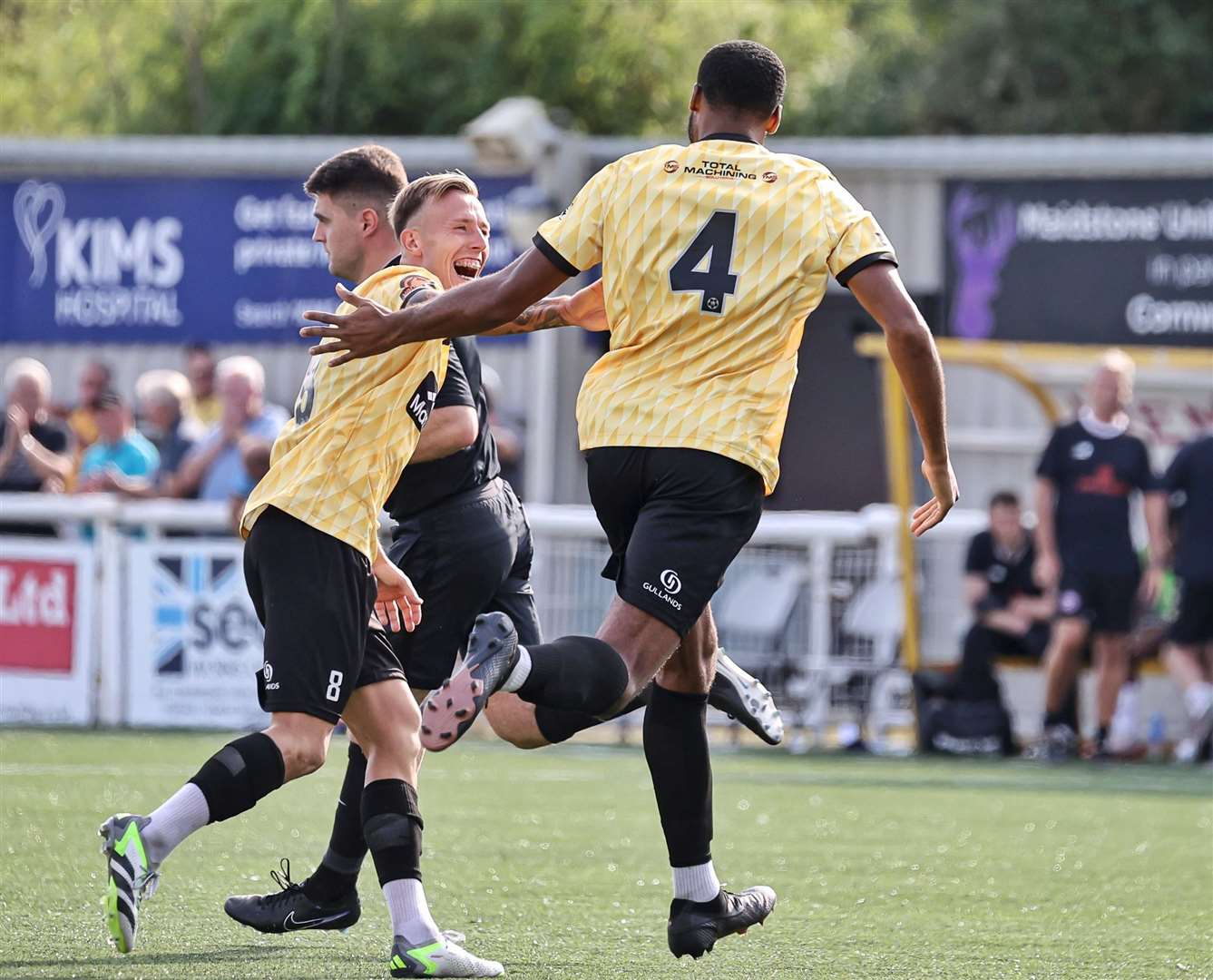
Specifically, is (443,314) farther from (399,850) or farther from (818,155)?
(818,155)

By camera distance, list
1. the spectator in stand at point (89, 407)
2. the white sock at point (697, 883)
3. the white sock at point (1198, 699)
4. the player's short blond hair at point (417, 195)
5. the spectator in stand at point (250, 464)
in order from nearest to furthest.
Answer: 1. the white sock at point (697, 883)
2. the player's short blond hair at point (417, 195)
3. the spectator in stand at point (250, 464)
4. the white sock at point (1198, 699)
5. the spectator in stand at point (89, 407)

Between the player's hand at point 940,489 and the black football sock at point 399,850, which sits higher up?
the player's hand at point 940,489

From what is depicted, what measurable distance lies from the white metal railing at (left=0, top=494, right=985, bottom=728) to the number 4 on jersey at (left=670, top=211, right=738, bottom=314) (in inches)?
307

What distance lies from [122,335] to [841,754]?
850cm

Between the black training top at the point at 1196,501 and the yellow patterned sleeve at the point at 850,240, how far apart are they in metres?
8.21

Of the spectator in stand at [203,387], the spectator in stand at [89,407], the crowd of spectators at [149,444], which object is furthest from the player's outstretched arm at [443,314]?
the spectator in stand at [203,387]

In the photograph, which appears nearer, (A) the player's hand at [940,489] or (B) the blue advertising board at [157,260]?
(A) the player's hand at [940,489]

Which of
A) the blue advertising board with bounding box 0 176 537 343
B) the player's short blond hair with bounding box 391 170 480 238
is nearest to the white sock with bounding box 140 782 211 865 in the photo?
the player's short blond hair with bounding box 391 170 480 238

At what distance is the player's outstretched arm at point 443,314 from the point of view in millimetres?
4914

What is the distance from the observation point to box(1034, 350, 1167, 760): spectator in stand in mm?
12703

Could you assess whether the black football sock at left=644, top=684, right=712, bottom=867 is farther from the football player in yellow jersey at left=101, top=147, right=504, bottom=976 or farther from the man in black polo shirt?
the man in black polo shirt

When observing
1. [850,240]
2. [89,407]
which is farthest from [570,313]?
[89,407]

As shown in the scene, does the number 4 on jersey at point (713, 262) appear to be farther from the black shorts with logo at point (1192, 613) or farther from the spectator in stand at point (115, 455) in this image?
the spectator in stand at point (115, 455)

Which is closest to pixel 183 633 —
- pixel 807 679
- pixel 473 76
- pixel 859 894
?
pixel 807 679
